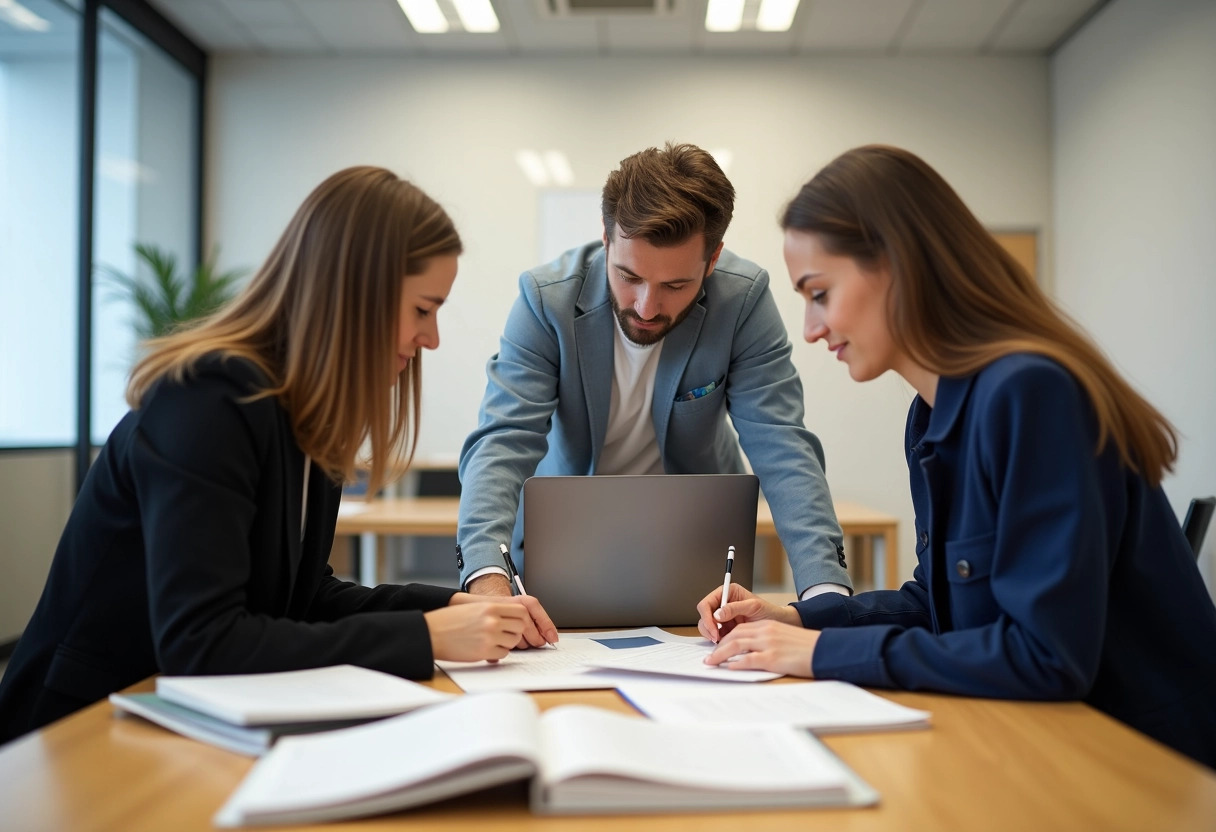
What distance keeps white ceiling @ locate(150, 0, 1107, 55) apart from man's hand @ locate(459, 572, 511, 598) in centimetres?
386

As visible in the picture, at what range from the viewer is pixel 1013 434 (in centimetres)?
107

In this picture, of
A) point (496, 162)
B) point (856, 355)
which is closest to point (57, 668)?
point (856, 355)

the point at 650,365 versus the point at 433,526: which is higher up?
the point at 650,365

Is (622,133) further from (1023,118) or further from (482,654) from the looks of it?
(482,654)

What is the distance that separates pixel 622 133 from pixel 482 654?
4653 millimetres

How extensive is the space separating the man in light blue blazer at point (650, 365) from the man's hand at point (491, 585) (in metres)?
0.15

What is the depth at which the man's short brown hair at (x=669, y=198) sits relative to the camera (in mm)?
1754

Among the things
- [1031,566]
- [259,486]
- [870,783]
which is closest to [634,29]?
[259,486]

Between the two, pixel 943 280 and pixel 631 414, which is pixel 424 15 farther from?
pixel 943 280

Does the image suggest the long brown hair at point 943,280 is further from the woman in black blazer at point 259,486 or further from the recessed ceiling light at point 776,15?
the recessed ceiling light at point 776,15

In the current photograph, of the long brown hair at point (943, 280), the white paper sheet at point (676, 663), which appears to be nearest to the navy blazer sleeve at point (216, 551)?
the white paper sheet at point (676, 663)

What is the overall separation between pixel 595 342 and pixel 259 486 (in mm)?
902

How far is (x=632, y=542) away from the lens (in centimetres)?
150

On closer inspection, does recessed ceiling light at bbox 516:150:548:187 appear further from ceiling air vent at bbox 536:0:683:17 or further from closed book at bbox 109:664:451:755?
closed book at bbox 109:664:451:755
